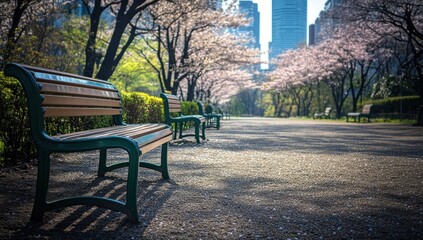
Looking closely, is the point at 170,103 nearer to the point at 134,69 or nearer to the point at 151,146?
the point at 151,146

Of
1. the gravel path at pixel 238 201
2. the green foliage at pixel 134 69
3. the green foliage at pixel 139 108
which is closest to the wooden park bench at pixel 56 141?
the gravel path at pixel 238 201

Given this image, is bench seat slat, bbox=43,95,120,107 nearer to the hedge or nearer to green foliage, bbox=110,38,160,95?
Result: the hedge

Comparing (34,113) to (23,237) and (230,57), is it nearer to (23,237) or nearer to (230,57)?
(23,237)

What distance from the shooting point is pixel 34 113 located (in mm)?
2406

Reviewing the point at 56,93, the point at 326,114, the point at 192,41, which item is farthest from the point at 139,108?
the point at 326,114

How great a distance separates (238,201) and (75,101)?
66.9 inches

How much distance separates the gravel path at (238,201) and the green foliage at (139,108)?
Answer: 2947 millimetres

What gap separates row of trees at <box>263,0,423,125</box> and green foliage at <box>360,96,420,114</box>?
1767 millimetres

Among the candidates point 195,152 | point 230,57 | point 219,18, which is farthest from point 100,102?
point 230,57

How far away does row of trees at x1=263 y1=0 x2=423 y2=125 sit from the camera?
17.0 metres

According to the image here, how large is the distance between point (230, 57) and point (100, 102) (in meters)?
21.0

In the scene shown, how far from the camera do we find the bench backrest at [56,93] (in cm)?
238

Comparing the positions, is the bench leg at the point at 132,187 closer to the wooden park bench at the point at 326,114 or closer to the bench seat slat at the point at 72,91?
the bench seat slat at the point at 72,91

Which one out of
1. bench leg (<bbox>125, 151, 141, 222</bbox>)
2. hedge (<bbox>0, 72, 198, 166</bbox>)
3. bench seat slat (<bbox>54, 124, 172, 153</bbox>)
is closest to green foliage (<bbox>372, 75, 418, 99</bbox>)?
hedge (<bbox>0, 72, 198, 166</bbox>)
